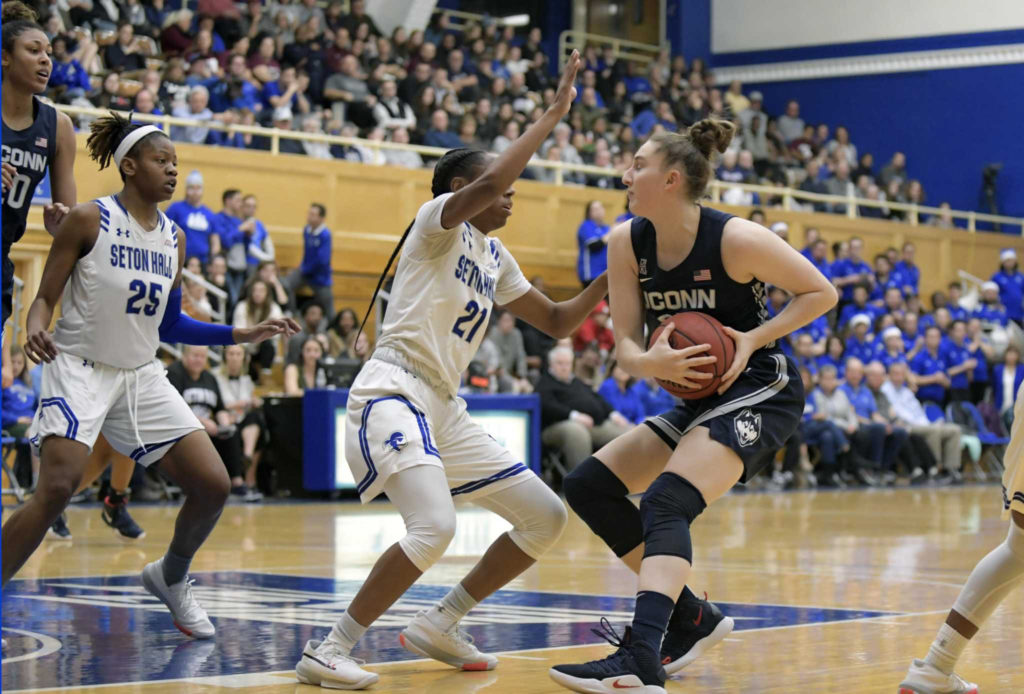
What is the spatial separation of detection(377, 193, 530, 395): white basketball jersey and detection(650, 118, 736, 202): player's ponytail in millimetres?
715

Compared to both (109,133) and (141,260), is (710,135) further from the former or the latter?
(109,133)

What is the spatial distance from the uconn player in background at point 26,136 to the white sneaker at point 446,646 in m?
1.80

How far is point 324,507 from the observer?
1270 centimetres

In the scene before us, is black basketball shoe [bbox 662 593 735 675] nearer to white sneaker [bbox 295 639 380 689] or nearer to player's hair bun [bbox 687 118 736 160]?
white sneaker [bbox 295 639 380 689]

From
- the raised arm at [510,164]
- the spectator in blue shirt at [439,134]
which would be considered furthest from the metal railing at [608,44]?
the raised arm at [510,164]

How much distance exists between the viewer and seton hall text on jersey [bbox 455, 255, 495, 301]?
4.79 meters

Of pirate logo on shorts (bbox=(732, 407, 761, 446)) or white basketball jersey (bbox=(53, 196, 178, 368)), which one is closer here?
pirate logo on shorts (bbox=(732, 407, 761, 446))

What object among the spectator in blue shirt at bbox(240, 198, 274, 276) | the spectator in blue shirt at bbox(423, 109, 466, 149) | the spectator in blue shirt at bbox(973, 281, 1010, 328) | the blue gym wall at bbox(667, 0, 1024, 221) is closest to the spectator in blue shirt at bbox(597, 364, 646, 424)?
the spectator in blue shirt at bbox(240, 198, 274, 276)

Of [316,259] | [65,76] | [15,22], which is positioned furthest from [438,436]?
[65,76]

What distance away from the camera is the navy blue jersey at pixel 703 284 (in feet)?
14.9

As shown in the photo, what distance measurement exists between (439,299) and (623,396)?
10.8 metres

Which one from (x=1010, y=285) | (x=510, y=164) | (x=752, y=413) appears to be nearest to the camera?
(x=510, y=164)

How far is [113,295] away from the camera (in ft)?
17.1

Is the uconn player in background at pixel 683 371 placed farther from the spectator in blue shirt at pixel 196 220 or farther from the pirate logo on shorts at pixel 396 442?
the spectator in blue shirt at pixel 196 220
